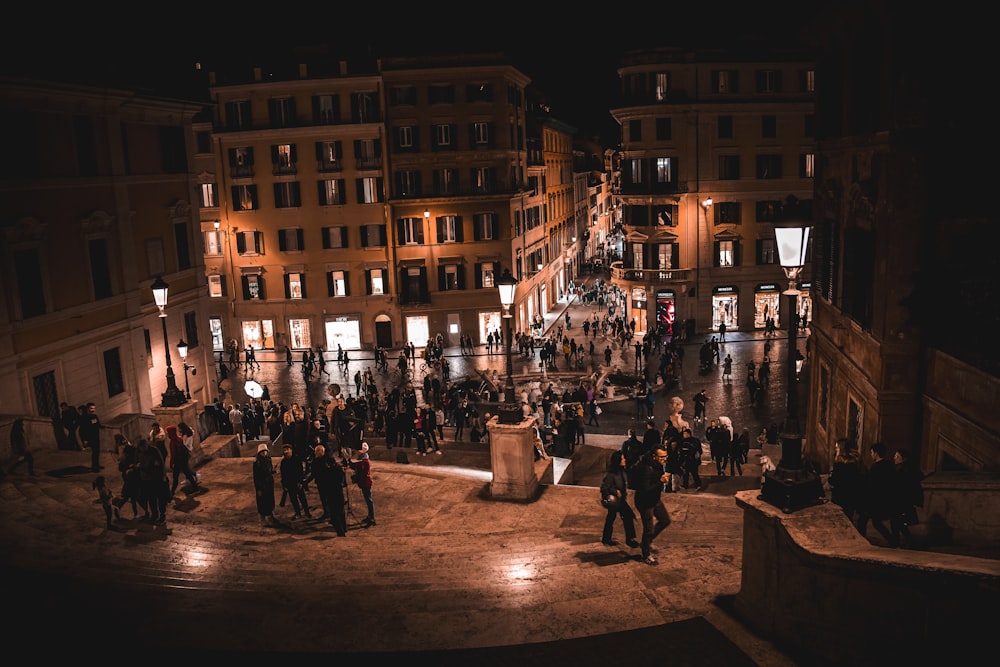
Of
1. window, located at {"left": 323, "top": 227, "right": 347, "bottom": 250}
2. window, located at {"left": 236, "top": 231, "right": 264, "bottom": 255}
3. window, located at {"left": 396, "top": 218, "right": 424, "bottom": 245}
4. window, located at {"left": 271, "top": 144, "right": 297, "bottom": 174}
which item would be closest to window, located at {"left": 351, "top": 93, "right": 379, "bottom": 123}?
window, located at {"left": 271, "top": 144, "right": 297, "bottom": 174}

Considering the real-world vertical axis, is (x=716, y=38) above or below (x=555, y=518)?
above

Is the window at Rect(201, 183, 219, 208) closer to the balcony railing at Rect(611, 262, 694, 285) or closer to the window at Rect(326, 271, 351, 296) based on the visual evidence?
the window at Rect(326, 271, 351, 296)

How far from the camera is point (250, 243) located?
4919cm

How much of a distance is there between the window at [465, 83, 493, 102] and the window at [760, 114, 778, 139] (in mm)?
15619

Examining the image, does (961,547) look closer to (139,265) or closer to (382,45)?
(139,265)

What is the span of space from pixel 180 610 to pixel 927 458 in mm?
13760

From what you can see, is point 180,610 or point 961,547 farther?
point 961,547

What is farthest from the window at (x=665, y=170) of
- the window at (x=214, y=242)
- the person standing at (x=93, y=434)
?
the person standing at (x=93, y=434)

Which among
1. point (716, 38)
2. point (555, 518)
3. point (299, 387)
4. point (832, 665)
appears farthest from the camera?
point (716, 38)

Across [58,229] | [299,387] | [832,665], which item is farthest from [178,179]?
[832,665]

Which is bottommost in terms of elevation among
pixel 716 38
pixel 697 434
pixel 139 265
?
pixel 697 434

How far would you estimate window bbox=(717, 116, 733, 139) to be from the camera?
48.0 meters

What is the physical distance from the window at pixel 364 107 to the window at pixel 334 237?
6299 millimetres

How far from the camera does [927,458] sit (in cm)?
1647
